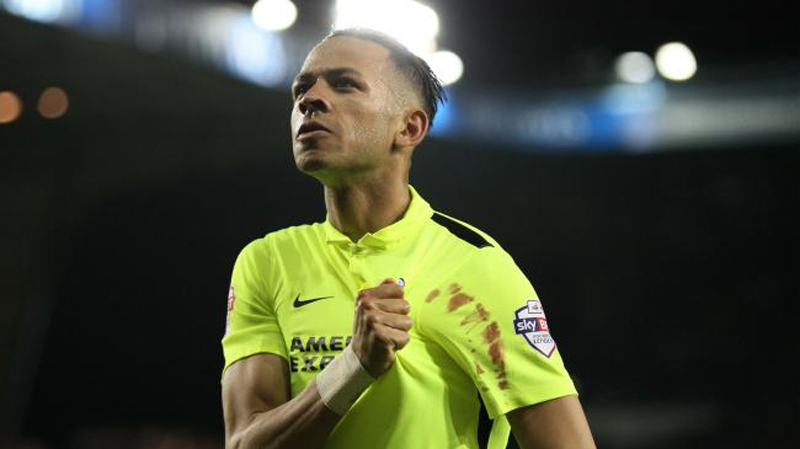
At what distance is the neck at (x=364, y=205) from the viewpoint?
2215mm

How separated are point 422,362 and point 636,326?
248 inches

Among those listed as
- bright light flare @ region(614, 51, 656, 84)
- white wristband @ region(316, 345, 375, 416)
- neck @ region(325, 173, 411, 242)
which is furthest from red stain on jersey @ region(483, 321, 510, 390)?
bright light flare @ region(614, 51, 656, 84)

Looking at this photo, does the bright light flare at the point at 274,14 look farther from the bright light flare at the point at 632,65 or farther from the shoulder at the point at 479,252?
the shoulder at the point at 479,252

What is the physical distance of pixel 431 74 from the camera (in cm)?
242

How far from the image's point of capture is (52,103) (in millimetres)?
6910

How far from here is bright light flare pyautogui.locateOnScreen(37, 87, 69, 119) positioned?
22.5 ft

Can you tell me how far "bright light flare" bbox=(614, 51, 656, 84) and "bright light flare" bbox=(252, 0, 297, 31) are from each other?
2625mm

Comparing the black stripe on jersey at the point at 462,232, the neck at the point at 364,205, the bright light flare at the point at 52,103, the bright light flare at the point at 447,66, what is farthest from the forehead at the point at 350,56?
the bright light flare at the point at 447,66

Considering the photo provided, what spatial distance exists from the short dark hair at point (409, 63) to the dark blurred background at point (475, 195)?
13.3ft

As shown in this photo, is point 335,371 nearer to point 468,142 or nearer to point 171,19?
point 171,19

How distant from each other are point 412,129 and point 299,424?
69cm

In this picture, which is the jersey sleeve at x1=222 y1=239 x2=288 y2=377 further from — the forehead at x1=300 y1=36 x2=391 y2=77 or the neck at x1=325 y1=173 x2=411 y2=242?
the forehead at x1=300 y1=36 x2=391 y2=77

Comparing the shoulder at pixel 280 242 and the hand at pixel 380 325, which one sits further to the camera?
the shoulder at pixel 280 242

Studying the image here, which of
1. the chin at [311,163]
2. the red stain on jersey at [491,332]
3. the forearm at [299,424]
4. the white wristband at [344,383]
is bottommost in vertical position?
the forearm at [299,424]
